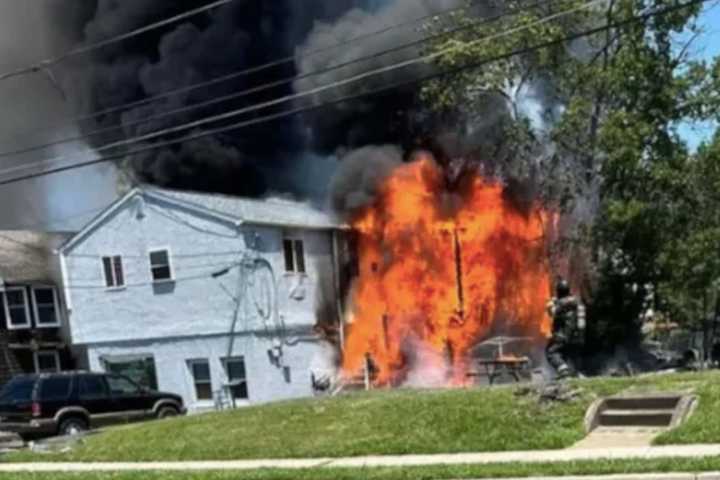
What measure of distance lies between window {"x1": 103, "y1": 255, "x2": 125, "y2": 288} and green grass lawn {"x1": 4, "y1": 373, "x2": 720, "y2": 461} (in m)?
16.9

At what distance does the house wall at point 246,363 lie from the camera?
29875 millimetres

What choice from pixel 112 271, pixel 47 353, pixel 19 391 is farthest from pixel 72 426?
pixel 47 353

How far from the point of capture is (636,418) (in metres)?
11.7

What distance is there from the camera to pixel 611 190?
84.3ft

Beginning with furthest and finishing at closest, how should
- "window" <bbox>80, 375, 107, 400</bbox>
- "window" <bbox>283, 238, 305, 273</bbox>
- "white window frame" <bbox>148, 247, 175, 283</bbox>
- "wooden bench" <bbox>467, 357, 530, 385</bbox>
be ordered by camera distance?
"white window frame" <bbox>148, 247, 175, 283</bbox>
"window" <bbox>283, 238, 305, 273</bbox>
"wooden bench" <bbox>467, 357, 530, 385</bbox>
"window" <bbox>80, 375, 107, 400</bbox>

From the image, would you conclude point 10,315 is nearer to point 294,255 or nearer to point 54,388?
point 294,255

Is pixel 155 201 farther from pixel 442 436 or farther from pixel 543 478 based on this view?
pixel 543 478

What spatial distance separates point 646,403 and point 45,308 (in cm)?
2900

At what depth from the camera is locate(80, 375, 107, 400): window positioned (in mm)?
21328

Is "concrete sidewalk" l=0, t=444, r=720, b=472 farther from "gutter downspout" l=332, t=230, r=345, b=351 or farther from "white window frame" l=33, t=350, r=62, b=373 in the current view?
"white window frame" l=33, t=350, r=62, b=373

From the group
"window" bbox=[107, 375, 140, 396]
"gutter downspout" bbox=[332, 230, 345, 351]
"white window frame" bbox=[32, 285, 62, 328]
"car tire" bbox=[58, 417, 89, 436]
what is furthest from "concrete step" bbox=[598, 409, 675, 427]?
"white window frame" bbox=[32, 285, 62, 328]

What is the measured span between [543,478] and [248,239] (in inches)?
849

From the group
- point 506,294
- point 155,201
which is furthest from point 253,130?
point 506,294

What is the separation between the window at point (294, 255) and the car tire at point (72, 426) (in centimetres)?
1084
